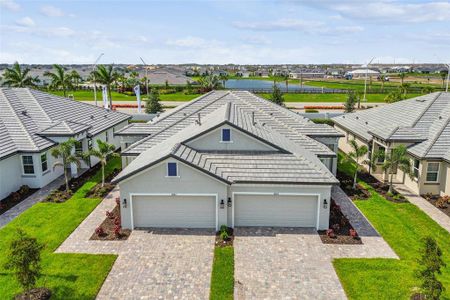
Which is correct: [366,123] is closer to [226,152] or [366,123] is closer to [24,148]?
[226,152]

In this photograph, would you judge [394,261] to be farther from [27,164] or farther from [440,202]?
[27,164]

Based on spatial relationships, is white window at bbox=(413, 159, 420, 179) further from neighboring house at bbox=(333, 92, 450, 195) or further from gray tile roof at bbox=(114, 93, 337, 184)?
gray tile roof at bbox=(114, 93, 337, 184)

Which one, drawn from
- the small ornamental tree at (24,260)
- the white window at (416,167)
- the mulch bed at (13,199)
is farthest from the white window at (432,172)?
the mulch bed at (13,199)

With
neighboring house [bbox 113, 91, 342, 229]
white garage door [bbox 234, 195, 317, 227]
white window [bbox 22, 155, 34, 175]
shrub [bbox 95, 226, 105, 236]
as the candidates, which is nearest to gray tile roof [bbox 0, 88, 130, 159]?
white window [bbox 22, 155, 34, 175]

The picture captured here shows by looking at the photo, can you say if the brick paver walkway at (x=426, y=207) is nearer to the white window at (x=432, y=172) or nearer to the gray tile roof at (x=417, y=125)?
the white window at (x=432, y=172)

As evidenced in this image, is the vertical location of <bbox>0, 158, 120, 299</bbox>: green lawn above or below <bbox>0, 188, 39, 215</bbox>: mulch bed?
below

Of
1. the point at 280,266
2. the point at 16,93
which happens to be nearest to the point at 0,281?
the point at 280,266

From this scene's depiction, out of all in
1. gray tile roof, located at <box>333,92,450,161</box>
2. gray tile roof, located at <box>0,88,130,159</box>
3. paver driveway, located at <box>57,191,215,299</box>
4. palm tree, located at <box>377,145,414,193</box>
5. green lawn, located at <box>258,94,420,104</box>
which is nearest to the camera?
paver driveway, located at <box>57,191,215,299</box>
